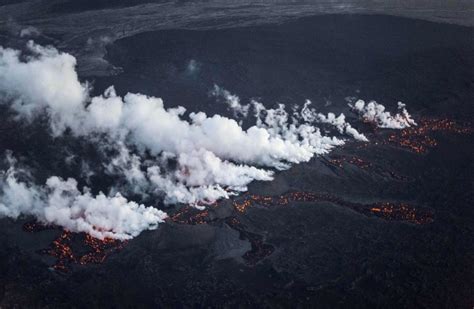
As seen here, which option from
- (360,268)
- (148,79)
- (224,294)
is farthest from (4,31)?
(360,268)

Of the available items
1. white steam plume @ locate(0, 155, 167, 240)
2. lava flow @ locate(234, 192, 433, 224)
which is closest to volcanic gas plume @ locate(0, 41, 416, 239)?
white steam plume @ locate(0, 155, 167, 240)

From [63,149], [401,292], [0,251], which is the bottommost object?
[401,292]

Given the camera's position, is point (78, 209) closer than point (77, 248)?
No

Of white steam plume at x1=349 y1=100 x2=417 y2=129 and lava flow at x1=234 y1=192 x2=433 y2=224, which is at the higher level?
white steam plume at x1=349 y1=100 x2=417 y2=129

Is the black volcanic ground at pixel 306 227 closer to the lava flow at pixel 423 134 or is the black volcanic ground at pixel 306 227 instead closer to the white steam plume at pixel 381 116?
the lava flow at pixel 423 134

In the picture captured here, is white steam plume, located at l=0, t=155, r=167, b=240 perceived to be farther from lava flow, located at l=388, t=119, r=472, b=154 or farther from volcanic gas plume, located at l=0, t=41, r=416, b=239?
lava flow, located at l=388, t=119, r=472, b=154

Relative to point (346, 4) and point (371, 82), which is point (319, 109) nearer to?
point (371, 82)

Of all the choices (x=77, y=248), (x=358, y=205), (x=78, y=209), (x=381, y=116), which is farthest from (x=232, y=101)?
(x=77, y=248)

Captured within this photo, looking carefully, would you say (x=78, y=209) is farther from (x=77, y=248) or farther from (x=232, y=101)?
(x=232, y=101)

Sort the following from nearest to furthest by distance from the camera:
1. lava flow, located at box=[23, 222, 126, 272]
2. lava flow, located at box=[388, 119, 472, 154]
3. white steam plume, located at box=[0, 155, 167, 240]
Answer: lava flow, located at box=[23, 222, 126, 272], white steam plume, located at box=[0, 155, 167, 240], lava flow, located at box=[388, 119, 472, 154]
